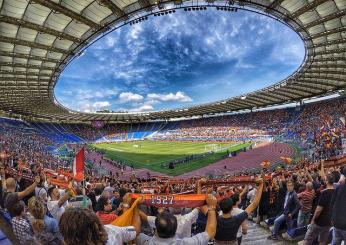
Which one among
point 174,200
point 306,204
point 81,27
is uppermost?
point 81,27

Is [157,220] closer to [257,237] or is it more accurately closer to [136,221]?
[136,221]

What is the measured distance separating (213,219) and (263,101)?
183 feet

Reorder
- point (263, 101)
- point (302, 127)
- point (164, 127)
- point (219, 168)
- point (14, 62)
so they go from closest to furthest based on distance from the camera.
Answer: point (14, 62), point (219, 168), point (302, 127), point (263, 101), point (164, 127)

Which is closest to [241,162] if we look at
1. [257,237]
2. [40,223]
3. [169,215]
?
[257,237]

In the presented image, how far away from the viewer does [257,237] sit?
8203 mm

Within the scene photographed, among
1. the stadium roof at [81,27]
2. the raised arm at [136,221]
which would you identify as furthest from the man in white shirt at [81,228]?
the stadium roof at [81,27]

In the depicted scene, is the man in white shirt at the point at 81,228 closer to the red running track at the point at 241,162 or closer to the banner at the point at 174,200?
the banner at the point at 174,200

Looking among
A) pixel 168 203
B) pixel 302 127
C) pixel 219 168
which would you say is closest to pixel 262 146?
pixel 302 127

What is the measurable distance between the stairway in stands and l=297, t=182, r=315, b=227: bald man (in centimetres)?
59

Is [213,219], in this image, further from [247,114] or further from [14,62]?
[247,114]

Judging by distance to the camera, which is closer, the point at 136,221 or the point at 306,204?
the point at 136,221

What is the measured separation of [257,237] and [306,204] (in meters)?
1.67

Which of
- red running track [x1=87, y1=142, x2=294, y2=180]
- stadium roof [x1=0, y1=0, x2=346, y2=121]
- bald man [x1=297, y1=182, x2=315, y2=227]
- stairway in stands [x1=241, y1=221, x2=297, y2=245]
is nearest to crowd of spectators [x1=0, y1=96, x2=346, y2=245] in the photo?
bald man [x1=297, y1=182, x2=315, y2=227]

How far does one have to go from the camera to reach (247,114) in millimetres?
66938
